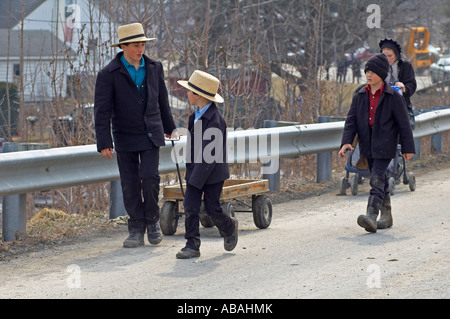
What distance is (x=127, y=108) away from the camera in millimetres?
7766

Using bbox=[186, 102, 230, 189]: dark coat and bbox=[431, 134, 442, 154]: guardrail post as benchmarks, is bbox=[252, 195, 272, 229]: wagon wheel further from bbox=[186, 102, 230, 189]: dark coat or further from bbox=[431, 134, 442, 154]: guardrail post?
bbox=[431, 134, 442, 154]: guardrail post

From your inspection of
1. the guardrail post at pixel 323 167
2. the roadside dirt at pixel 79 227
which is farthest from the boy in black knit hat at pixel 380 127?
the guardrail post at pixel 323 167

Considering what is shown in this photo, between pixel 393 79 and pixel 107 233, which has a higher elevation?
pixel 393 79

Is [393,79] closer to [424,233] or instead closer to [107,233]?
[424,233]

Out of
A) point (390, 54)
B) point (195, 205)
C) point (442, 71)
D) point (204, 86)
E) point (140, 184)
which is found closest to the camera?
point (204, 86)

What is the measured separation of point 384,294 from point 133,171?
9.24ft

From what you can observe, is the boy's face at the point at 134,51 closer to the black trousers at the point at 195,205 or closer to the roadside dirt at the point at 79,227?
the black trousers at the point at 195,205

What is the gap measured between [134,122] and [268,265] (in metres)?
1.77

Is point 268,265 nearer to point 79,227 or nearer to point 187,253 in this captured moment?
point 187,253

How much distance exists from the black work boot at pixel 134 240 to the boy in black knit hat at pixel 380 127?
2069mm

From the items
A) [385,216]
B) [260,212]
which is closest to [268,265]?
[260,212]
